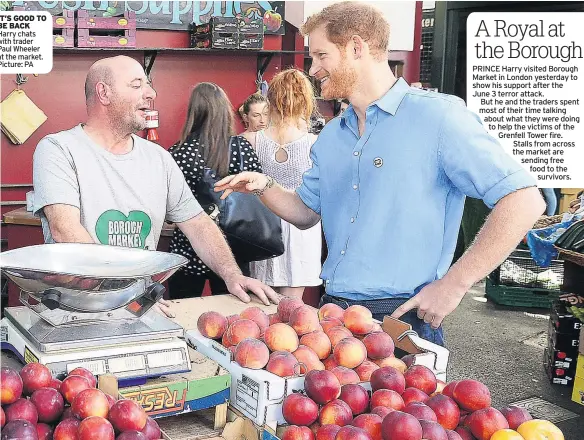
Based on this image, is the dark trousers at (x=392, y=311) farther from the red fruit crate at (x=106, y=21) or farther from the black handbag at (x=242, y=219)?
the red fruit crate at (x=106, y=21)

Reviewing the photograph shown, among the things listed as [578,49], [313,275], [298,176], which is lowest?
[313,275]

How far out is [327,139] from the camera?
2.36 metres

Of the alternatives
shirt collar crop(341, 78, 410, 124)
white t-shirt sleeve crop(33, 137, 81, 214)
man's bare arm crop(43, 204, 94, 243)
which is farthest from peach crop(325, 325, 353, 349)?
white t-shirt sleeve crop(33, 137, 81, 214)

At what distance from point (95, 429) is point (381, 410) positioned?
0.54 metres

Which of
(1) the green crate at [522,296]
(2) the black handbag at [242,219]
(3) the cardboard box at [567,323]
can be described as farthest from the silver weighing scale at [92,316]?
(1) the green crate at [522,296]

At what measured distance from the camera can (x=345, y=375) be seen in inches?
60.4

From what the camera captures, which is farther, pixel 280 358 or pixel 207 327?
pixel 207 327

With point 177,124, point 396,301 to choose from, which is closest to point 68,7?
point 177,124

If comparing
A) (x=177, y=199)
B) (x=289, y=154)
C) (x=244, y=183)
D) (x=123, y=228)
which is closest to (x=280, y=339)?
(x=244, y=183)

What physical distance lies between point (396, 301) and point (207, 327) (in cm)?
66

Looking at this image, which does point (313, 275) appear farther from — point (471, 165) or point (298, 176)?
point (471, 165)

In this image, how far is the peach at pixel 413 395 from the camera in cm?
146

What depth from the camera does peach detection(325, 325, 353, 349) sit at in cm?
168

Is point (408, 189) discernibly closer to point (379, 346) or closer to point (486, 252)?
point (486, 252)
